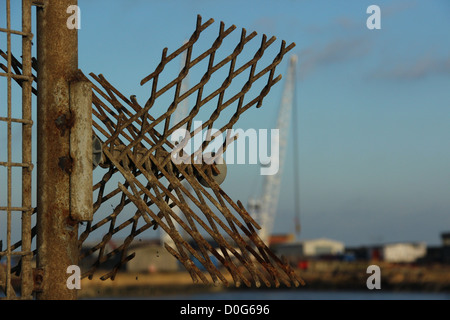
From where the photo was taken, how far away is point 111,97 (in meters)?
12.3

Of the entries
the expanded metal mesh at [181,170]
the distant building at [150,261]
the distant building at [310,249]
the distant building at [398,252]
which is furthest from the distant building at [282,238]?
the expanded metal mesh at [181,170]

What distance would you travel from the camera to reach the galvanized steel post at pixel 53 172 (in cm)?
1051

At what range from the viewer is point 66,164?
10477 mm

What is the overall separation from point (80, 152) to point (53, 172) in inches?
16.7

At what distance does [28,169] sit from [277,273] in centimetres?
383

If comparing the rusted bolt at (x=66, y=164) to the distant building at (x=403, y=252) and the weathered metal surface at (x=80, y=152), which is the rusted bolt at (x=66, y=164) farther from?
the distant building at (x=403, y=252)

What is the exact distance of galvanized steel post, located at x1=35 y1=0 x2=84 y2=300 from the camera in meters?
10.5

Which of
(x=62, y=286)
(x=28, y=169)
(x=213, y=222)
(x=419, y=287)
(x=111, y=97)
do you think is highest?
(x=111, y=97)

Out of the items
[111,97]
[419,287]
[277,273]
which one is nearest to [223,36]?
[111,97]

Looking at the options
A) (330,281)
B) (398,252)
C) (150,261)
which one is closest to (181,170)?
(150,261)

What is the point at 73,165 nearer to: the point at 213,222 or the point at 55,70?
the point at 55,70

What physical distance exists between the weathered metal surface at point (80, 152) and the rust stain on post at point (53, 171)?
77 mm

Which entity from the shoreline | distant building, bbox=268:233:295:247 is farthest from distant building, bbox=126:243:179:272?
distant building, bbox=268:233:295:247

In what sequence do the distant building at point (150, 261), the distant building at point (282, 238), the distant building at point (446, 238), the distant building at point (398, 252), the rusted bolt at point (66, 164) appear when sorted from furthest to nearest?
the distant building at point (282, 238), the distant building at point (398, 252), the distant building at point (446, 238), the distant building at point (150, 261), the rusted bolt at point (66, 164)
